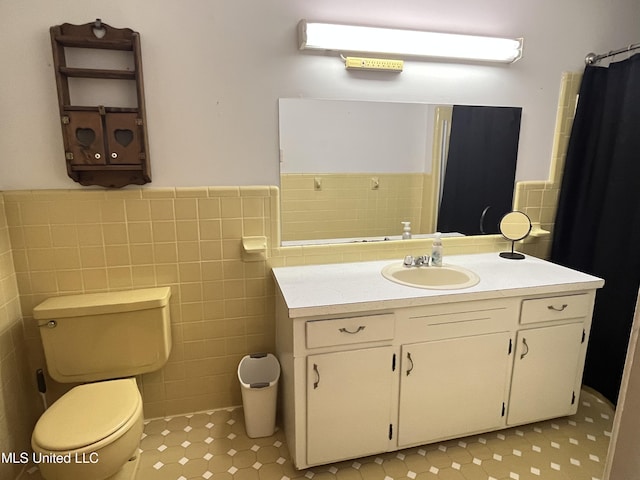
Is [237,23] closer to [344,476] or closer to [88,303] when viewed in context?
[88,303]

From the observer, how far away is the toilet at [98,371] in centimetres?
140

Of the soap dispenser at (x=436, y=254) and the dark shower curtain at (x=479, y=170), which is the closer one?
the soap dispenser at (x=436, y=254)

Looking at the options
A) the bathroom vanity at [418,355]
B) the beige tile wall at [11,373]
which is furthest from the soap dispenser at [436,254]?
the beige tile wall at [11,373]

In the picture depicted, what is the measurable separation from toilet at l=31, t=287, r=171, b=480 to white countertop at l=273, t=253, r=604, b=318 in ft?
2.21

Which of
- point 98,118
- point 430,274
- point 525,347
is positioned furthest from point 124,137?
point 525,347

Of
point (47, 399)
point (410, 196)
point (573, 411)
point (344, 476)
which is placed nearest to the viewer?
point (344, 476)

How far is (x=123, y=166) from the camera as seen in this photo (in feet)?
5.82

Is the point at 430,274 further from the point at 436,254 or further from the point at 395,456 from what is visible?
the point at 395,456

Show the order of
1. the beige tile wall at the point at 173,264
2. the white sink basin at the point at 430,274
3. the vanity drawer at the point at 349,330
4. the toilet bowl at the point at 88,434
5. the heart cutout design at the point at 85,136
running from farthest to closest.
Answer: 1. the white sink basin at the point at 430,274
2. the beige tile wall at the point at 173,264
3. the heart cutout design at the point at 85,136
4. the vanity drawer at the point at 349,330
5. the toilet bowl at the point at 88,434

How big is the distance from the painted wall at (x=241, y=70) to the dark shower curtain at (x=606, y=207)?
264 millimetres

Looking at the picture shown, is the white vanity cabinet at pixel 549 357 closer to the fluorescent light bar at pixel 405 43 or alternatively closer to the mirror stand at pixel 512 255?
the mirror stand at pixel 512 255

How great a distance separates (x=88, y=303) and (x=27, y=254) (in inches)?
14.9

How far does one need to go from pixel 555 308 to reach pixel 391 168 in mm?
1087

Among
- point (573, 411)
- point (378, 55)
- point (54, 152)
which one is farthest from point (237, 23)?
point (573, 411)
